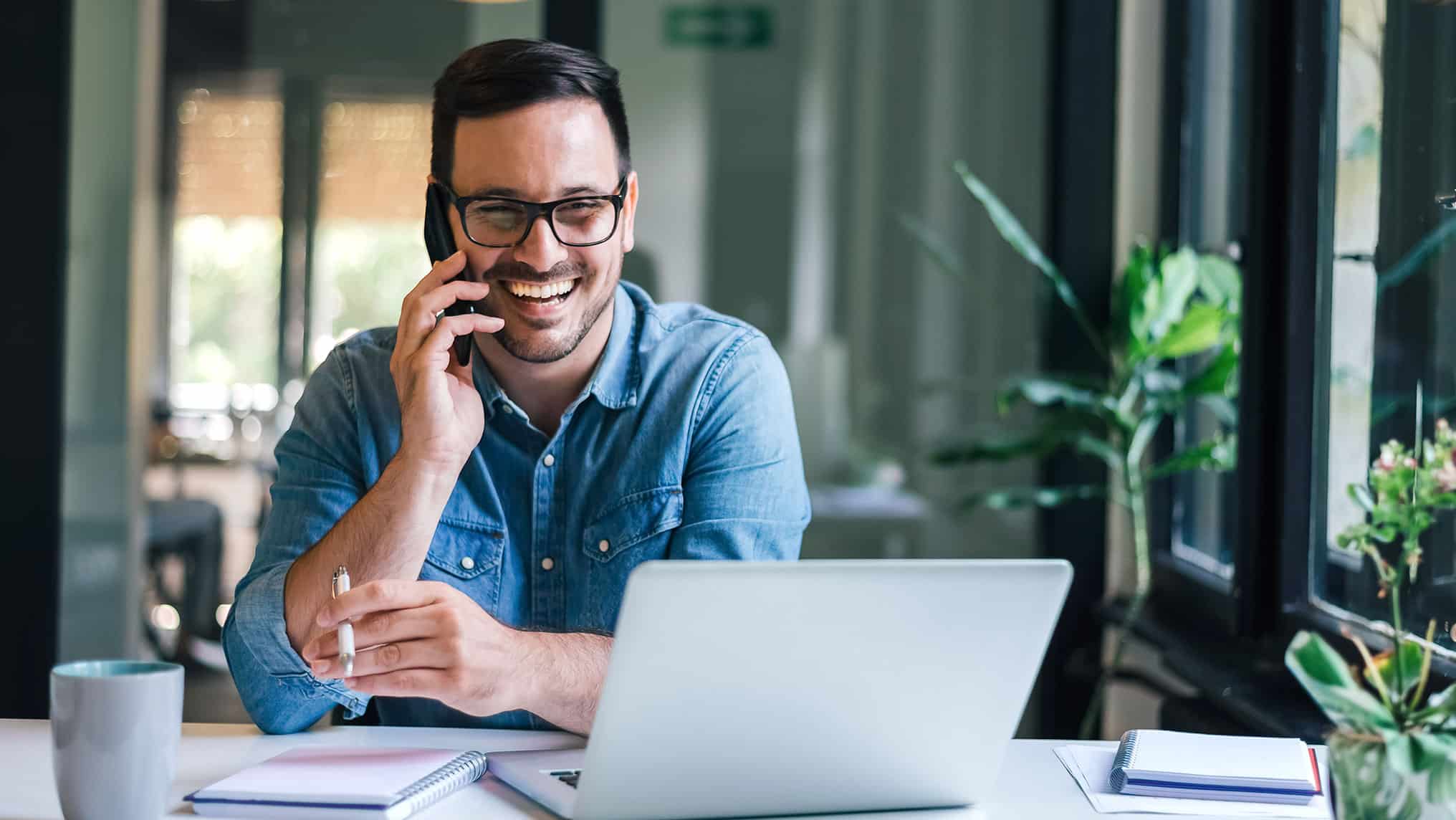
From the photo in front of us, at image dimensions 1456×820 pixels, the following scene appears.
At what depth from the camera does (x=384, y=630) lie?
1123mm

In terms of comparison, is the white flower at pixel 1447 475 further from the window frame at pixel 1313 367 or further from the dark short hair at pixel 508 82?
the dark short hair at pixel 508 82

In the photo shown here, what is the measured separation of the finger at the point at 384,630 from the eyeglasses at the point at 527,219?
0.68 meters

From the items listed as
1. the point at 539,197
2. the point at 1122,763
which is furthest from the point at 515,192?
the point at 1122,763

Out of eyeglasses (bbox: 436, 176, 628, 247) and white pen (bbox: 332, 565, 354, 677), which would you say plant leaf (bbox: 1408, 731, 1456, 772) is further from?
eyeglasses (bbox: 436, 176, 628, 247)

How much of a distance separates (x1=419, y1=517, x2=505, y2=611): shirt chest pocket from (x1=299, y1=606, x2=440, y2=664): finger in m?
0.55

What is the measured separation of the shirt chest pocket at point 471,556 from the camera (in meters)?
1.70

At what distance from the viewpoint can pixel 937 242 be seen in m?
3.15

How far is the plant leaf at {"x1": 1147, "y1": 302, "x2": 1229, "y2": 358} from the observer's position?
2.50 meters

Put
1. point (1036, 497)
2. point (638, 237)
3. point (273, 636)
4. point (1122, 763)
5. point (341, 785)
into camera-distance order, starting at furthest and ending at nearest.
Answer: point (638, 237)
point (1036, 497)
point (273, 636)
point (1122, 763)
point (341, 785)

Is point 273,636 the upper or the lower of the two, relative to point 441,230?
lower

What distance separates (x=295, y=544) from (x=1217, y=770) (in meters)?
1.06

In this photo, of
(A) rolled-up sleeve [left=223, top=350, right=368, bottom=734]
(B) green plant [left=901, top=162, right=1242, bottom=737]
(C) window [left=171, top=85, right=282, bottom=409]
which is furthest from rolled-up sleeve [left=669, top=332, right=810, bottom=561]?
(C) window [left=171, top=85, right=282, bottom=409]

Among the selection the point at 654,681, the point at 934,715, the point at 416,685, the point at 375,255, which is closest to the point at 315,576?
the point at 416,685

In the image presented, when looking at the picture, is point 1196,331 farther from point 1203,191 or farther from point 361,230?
point 361,230
